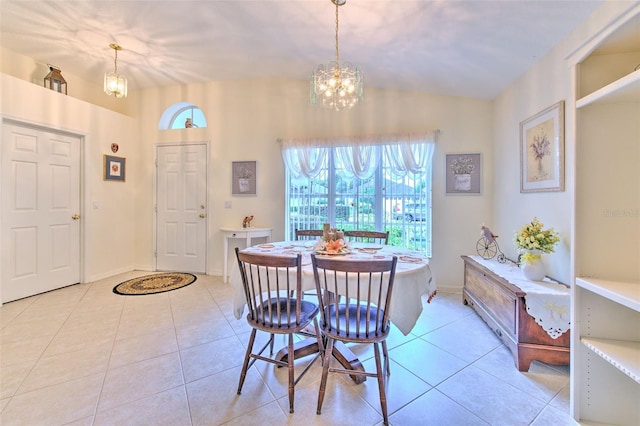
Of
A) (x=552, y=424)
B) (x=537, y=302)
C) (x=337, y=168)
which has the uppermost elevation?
(x=337, y=168)

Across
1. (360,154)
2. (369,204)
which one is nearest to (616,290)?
(369,204)

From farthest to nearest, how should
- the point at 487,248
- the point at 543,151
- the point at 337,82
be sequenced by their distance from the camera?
the point at 487,248
the point at 543,151
the point at 337,82

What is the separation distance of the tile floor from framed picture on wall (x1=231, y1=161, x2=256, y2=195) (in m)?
1.98

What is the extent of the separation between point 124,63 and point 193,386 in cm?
404

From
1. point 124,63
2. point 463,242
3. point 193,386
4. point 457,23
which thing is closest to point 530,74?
point 457,23

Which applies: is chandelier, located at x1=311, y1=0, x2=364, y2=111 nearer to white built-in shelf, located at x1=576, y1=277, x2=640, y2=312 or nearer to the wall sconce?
white built-in shelf, located at x1=576, y1=277, x2=640, y2=312

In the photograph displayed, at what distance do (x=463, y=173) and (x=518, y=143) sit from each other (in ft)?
2.31

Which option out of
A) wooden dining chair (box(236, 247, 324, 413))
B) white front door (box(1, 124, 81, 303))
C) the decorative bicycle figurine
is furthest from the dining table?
white front door (box(1, 124, 81, 303))

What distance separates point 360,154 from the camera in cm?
361

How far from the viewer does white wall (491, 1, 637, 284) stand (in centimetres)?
187

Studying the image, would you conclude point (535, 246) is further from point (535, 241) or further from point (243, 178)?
point (243, 178)

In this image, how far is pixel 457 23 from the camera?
2.06m

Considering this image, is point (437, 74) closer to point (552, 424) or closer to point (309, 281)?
point (309, 281)

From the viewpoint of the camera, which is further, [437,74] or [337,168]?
[337,168]
